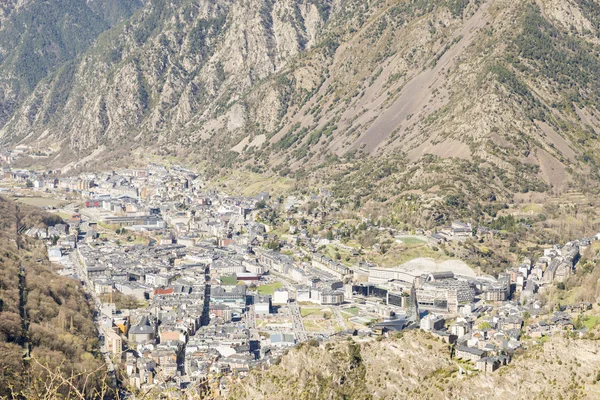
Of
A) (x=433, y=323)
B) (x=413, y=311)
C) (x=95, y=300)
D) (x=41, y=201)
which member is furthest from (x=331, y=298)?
(x=41, y=201)

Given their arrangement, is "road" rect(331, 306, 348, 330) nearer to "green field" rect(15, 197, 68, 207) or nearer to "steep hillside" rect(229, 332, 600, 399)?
"steep hillside" rect(229, 332, 600, 399)

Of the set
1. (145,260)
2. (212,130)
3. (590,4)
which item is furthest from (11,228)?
(590,4)

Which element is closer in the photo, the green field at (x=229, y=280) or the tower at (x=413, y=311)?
the tower at (x=413, y=311)

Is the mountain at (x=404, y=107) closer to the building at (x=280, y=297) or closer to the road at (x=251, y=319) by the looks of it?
the building at (x=280, y=297)

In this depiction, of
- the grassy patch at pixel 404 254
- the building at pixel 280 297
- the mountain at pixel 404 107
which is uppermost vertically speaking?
the mountain at pixel 404 107

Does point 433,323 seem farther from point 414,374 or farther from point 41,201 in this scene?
point 41,201

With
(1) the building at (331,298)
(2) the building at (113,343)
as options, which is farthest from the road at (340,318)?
(2) the building at (113,343)

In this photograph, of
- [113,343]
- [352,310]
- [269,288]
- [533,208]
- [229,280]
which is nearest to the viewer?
[113,343]
